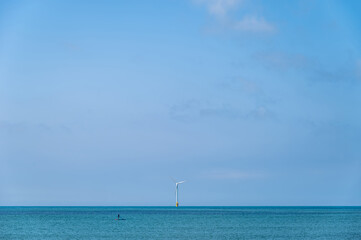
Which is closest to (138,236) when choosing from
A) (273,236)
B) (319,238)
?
(273,236)

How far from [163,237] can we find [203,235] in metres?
6.47

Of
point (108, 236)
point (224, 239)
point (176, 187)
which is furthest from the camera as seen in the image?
point (176, 187)

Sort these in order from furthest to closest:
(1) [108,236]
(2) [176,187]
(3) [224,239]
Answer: (2) [176,187] → (1) [108,236] → (3) [224,239]

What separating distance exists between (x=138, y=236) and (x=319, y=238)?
2768cm

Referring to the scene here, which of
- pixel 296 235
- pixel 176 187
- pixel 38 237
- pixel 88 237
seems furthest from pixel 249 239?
pixel 176 187

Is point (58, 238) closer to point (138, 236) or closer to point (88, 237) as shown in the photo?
point (88, 237)

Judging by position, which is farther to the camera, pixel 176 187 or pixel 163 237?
pixel 176 187

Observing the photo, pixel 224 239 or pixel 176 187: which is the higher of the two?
pixel 176 187

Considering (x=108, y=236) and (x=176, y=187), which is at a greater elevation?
(x=176, y=187)

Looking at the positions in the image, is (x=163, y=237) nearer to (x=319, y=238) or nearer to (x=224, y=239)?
(x=224, y=239)

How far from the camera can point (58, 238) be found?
76562 mm

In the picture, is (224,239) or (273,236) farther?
(273,236)

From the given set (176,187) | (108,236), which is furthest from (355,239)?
(176,187)

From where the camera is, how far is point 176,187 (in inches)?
7672
